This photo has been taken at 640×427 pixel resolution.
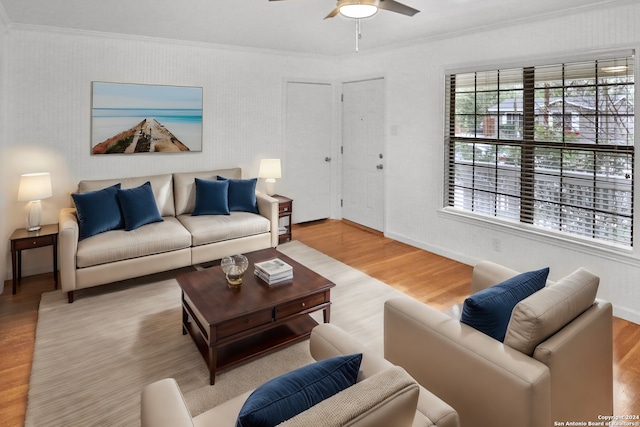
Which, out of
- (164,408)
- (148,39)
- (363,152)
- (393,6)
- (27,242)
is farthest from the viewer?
(363,152)

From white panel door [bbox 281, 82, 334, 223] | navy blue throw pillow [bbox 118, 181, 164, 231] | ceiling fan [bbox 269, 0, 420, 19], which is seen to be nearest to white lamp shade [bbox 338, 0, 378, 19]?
ceiling fan [bbox 269, 0, 420, 19]

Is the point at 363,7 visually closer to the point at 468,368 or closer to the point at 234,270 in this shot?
the point at 234,270

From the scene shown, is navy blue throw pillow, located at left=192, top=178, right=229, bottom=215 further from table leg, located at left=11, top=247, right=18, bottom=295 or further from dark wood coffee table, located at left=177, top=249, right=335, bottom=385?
table leg, located at left=11, top=247, right=18, bottom=295

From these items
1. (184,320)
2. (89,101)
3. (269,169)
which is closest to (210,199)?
(269,169)

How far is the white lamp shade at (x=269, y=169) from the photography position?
5078 mm

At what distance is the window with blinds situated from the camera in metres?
3.21

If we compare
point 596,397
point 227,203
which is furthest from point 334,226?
point 596,397

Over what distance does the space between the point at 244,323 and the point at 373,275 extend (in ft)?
6.19

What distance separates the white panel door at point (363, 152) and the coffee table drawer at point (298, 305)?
298 cm

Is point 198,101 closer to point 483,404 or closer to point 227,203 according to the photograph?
point 227,203

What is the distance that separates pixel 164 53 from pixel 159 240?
2236mm

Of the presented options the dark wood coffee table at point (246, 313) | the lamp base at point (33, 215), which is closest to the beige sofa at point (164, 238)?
the lamp base at point (33, 215)

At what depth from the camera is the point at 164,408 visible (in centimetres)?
130

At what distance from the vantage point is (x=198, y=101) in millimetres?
4832
